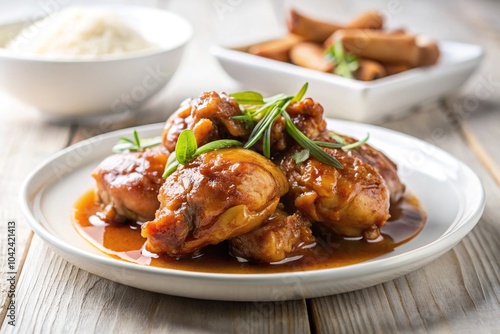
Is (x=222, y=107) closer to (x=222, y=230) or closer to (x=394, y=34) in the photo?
(x=222, y=230)

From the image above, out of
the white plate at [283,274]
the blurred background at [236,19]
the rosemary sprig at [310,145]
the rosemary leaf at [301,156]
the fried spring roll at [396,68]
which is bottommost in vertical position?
the blurred background at [236,19]

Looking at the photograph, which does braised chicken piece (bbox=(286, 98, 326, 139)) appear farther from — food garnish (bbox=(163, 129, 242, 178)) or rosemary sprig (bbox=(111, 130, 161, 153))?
rosemary sprig (bbox=(111, 130, 161, 153))

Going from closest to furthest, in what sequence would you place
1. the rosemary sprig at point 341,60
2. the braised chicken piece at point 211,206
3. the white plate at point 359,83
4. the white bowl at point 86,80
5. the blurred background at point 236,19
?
1. the braised chicken piece at point 211,206
2. the white bowl at point 86,80
3. the white plate at point 359,83
4. the rosemary sprig at point 341,60
5. the blurred background at point 236,19

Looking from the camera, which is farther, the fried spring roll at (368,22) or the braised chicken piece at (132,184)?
the fried spring roll at (368,22)

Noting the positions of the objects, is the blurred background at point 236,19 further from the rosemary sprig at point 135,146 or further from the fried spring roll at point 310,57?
the rosemary sprig at point 135,146

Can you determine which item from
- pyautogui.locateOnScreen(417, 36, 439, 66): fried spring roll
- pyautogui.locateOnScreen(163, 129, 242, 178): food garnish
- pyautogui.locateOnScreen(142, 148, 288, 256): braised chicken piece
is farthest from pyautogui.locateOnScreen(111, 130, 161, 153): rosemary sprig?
pyautogui.locateOnScreen(417, 36, 439, 66): fried spring roll

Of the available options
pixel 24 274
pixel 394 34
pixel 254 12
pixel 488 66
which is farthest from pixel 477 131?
pixel 254 12

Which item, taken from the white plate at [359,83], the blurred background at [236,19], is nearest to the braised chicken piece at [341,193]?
the white plate at [359,83]

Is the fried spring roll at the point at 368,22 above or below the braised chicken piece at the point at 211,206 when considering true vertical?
below
